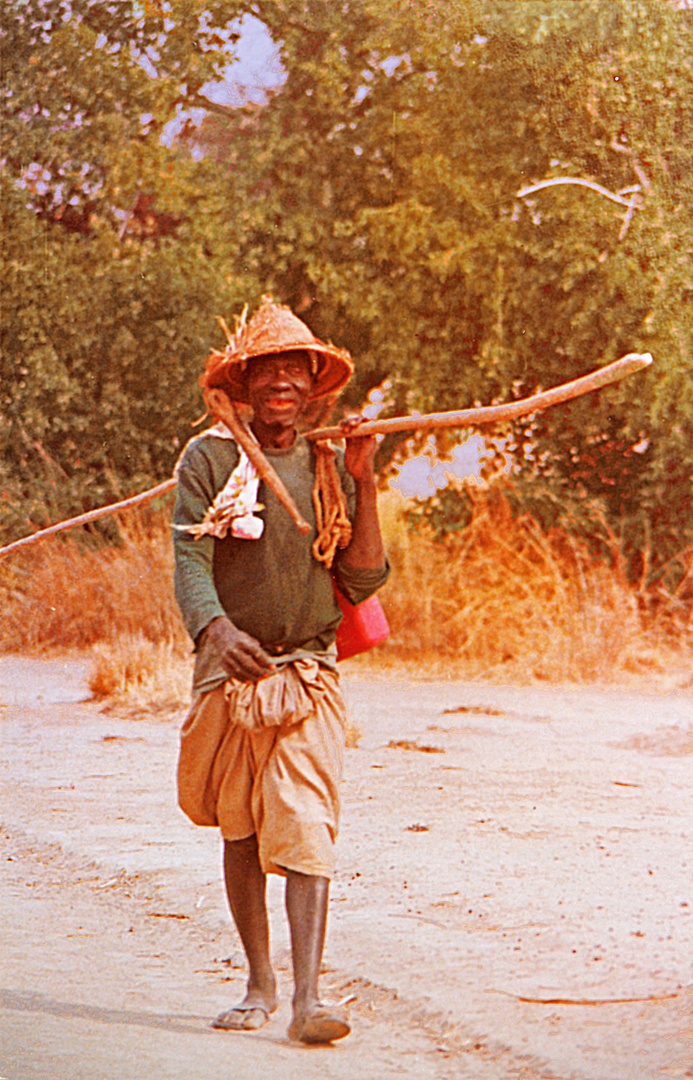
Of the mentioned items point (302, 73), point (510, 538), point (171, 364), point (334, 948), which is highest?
point (302, 73)

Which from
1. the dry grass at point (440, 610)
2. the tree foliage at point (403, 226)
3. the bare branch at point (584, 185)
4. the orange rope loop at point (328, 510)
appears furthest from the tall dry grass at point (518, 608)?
the orange rope loop at point (328, 510)

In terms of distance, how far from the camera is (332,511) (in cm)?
386

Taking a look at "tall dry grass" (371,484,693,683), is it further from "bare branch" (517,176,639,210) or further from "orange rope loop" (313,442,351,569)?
"orange rope loop" (313,442,351,569)

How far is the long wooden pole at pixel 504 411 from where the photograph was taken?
3.49m

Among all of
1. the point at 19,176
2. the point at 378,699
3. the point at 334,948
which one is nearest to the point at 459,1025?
the point at 334,948

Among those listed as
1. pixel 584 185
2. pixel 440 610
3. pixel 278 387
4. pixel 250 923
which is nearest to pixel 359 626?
pixel 278 387

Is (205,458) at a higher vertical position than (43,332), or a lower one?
lower

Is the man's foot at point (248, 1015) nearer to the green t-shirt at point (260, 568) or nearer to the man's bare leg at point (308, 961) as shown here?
the man's bare leg at point (308, 961)

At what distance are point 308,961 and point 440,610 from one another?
7.31 meters

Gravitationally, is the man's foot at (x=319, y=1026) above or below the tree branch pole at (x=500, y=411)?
below

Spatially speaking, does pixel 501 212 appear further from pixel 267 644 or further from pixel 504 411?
pixel 267 644

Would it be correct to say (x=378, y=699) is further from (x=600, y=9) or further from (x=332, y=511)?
(x=332, y=511)

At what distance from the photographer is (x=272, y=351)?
12.7 feet

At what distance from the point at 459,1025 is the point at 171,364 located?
6.14 meters
